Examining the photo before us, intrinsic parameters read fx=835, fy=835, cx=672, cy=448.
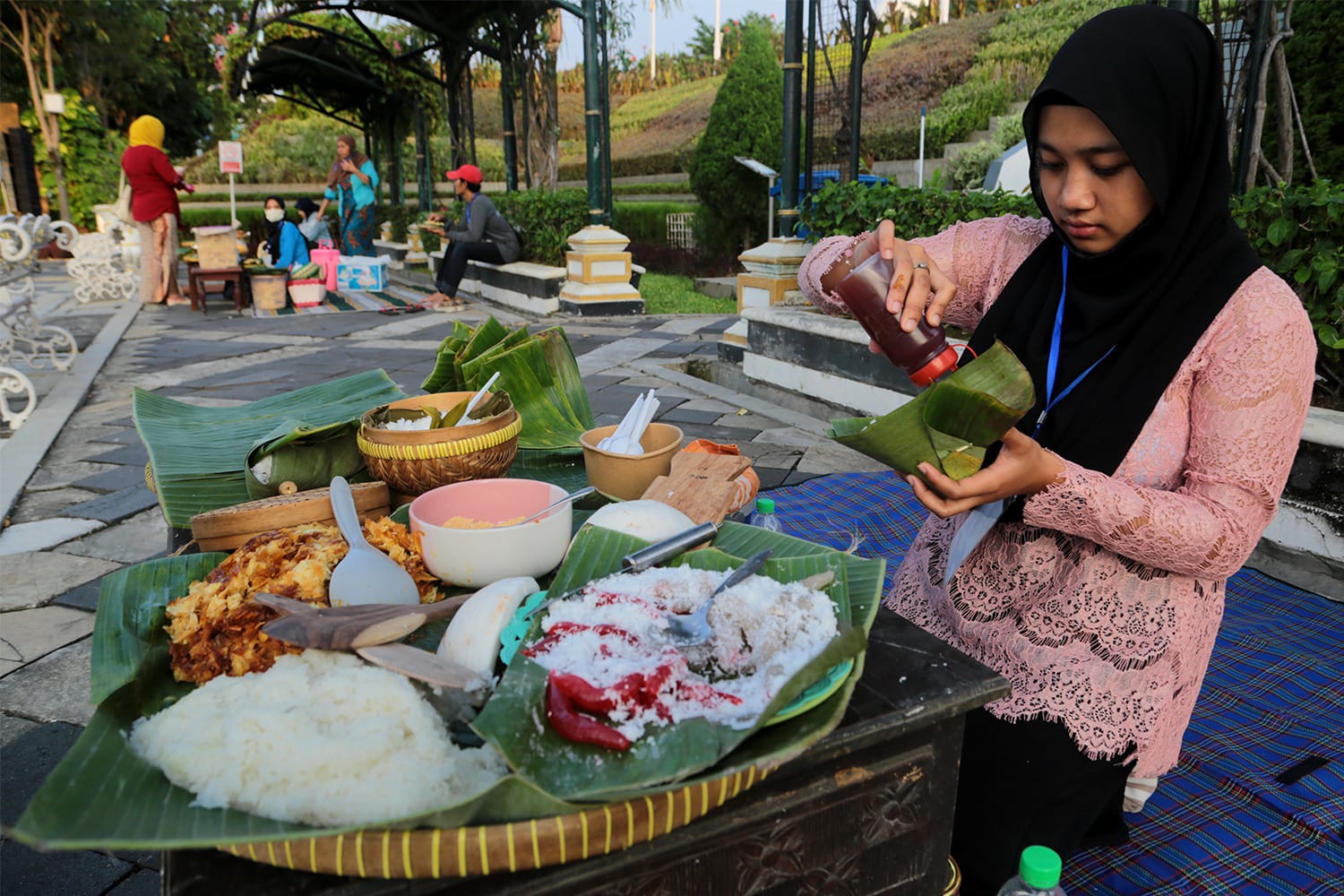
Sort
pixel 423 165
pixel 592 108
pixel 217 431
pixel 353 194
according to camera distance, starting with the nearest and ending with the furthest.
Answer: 1. pixel 217 431
2. pixel 592 108
3. pixel 353 194
4. pixel 423 165

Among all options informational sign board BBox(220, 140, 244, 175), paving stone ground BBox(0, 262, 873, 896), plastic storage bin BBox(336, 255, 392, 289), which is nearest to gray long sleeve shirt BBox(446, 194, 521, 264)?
paving stone ground BBox(0, 262, 873, 896)

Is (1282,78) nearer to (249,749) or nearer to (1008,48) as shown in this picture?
(249,749)

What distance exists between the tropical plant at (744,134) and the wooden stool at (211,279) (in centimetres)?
746

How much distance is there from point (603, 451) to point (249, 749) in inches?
38.6

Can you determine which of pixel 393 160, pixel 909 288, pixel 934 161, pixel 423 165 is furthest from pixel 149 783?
pixel 393 160

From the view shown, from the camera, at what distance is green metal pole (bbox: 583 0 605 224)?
8.55 metres

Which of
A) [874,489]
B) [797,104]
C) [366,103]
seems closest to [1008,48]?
[366,103]

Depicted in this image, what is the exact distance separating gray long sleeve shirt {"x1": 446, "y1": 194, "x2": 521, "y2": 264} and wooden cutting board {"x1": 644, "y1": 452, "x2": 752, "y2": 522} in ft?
30.2

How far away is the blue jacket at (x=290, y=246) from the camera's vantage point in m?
11.6

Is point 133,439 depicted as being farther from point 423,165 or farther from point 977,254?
point 423,165

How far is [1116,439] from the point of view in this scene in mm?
1557

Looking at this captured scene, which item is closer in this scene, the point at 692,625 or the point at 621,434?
the point at 692,625

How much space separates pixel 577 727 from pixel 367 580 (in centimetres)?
50

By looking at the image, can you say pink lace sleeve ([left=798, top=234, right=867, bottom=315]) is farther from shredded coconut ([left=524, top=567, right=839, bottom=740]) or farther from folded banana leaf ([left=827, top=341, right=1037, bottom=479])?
shredded coconut ([left=524, top=567, right=839, bottom=740])
